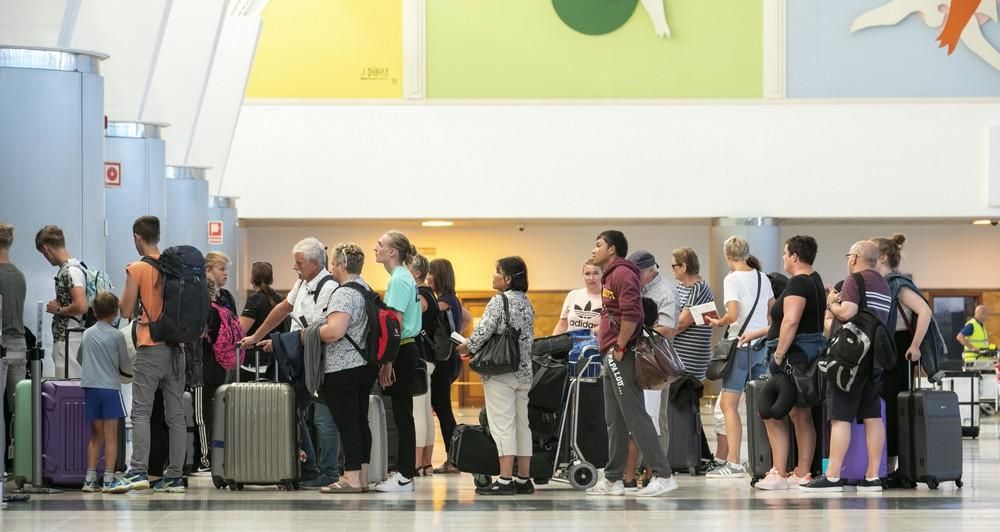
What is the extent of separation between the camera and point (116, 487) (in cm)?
922

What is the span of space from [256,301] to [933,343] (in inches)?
182

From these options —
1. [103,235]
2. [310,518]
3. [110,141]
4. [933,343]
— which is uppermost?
[110,141]

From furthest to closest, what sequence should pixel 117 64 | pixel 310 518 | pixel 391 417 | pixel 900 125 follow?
pixel 900 125 → pixel 117 64 → pixel 391 417 → pixel 310 518

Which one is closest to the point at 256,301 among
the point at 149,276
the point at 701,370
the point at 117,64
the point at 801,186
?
the point at 149,276

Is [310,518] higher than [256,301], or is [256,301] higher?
[256,301]

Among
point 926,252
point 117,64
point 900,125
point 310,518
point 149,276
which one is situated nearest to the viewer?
point 310,518

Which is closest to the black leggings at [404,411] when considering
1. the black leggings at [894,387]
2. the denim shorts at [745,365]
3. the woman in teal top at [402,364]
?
the woman in teal top at [402,364]

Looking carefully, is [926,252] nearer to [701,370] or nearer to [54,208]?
[701,370]

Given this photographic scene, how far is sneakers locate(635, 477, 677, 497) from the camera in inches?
362

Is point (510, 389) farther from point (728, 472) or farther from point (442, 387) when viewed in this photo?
point (728, 472)

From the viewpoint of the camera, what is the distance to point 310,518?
799 cm

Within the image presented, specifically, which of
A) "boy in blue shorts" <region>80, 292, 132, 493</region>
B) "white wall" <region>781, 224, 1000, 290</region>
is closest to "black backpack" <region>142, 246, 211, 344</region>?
"boy in blue shorts" <region>80, 292, 132, 493</region>

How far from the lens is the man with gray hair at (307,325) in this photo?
981cm

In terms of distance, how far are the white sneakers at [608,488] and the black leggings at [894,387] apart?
180 cm
